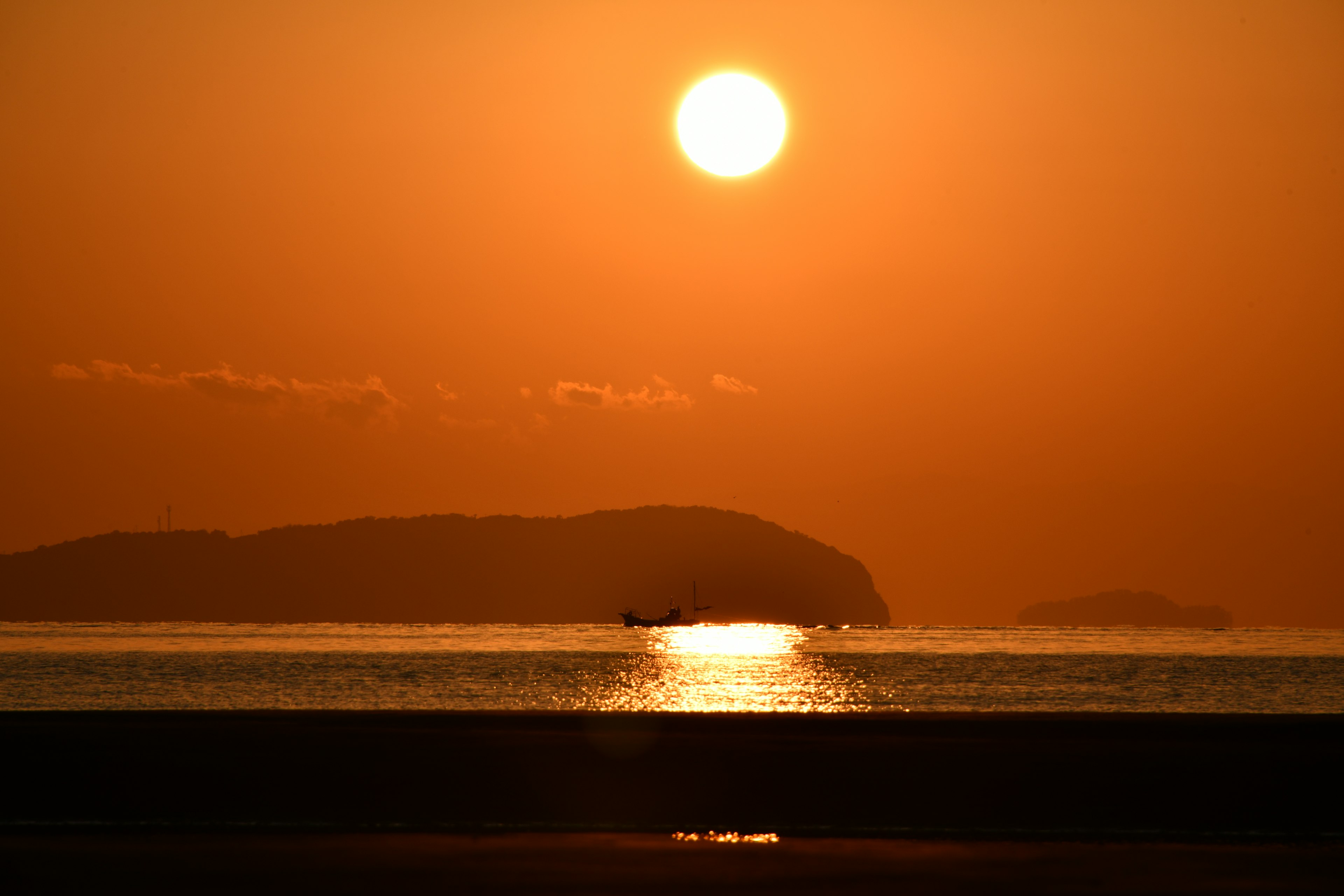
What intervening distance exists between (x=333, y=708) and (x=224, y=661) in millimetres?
68485

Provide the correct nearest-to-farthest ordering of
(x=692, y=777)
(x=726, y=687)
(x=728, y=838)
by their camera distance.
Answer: (x=728, y=838) → (x=692, y=777) → (x=726, y=687)

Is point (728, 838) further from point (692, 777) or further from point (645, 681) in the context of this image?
point (645, 681)

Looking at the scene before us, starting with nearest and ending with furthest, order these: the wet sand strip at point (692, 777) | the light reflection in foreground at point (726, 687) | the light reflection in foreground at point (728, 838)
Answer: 1. the light reflection in foreground at point (728, 838)
2. the wet sand strip at point (692, 777)
3. the light reflection in foreground at point (726, 687)

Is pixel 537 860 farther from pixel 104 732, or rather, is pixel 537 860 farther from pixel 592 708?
pixel 592 708

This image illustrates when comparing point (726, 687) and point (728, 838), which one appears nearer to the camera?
point (728, 838)

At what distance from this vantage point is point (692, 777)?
26.5 m

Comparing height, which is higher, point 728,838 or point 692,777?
point 692,777

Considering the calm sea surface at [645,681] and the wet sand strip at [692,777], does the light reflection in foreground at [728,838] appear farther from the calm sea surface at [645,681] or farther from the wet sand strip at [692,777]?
the calm sea surface at [645,681]

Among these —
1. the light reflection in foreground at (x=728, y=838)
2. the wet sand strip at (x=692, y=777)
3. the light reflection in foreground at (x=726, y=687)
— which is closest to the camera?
the light reflection in foreground at (x=728, y=838)

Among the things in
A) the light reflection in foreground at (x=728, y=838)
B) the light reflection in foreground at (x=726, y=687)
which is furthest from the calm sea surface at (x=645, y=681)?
the light reflection in foreground at (x=728, y=838)

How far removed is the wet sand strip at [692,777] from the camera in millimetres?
21016

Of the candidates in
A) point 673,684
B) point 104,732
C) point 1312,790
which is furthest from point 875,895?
point 673,684

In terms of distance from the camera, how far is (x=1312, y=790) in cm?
2491

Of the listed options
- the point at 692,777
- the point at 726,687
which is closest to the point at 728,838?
the point at 692,777
